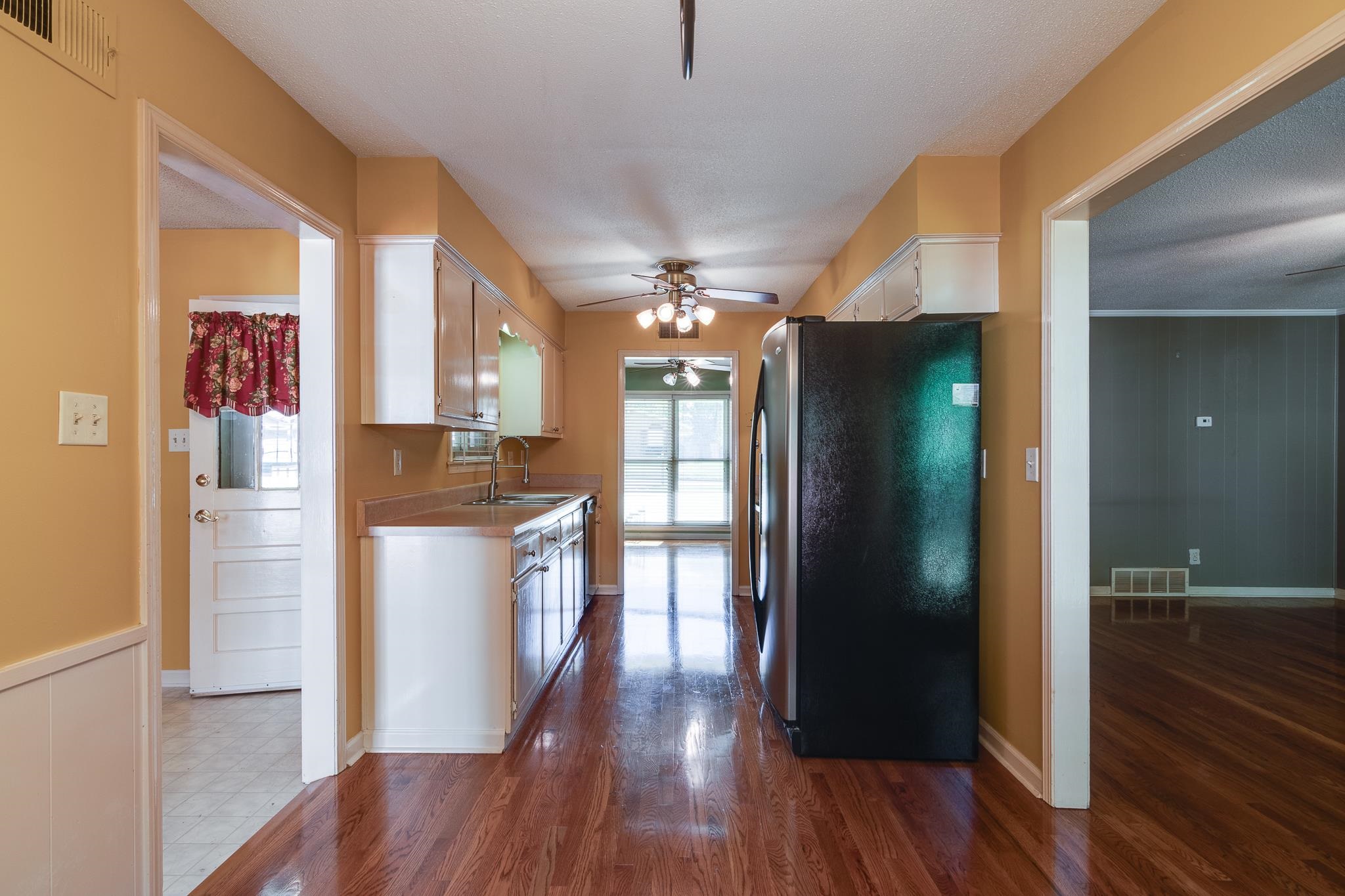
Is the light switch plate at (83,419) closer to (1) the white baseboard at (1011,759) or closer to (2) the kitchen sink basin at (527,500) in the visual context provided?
(2) the kitchen sink basin at (527,500)

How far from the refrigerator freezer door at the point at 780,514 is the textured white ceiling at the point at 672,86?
0.78 meters

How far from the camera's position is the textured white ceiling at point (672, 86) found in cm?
190

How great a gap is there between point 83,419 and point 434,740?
71.9 inches

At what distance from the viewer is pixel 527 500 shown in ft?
15.1

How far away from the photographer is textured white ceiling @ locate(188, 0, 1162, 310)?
1896 mm

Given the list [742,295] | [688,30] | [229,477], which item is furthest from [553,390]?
[688,30]

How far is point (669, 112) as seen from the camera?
2443 mm

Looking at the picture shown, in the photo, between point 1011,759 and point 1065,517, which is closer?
point 1065,517

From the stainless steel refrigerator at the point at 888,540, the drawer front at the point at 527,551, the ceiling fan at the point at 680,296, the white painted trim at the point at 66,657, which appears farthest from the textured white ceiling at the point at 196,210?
the stainless steel refrigerator at the point at 888,540

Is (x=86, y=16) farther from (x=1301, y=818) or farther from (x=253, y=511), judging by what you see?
(x=1301, y=818)

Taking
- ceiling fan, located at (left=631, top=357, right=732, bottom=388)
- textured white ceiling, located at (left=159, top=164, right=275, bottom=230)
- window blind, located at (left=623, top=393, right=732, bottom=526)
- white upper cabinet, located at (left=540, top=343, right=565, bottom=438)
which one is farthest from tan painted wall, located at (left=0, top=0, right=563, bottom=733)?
window blind, located at (left=623, top=393, right=732, bottom=526)

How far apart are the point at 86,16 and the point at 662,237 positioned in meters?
2.65

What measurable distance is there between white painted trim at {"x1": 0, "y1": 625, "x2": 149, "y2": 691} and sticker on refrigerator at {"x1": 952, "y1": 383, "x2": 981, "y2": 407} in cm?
272

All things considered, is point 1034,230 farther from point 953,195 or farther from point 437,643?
point 437,643
